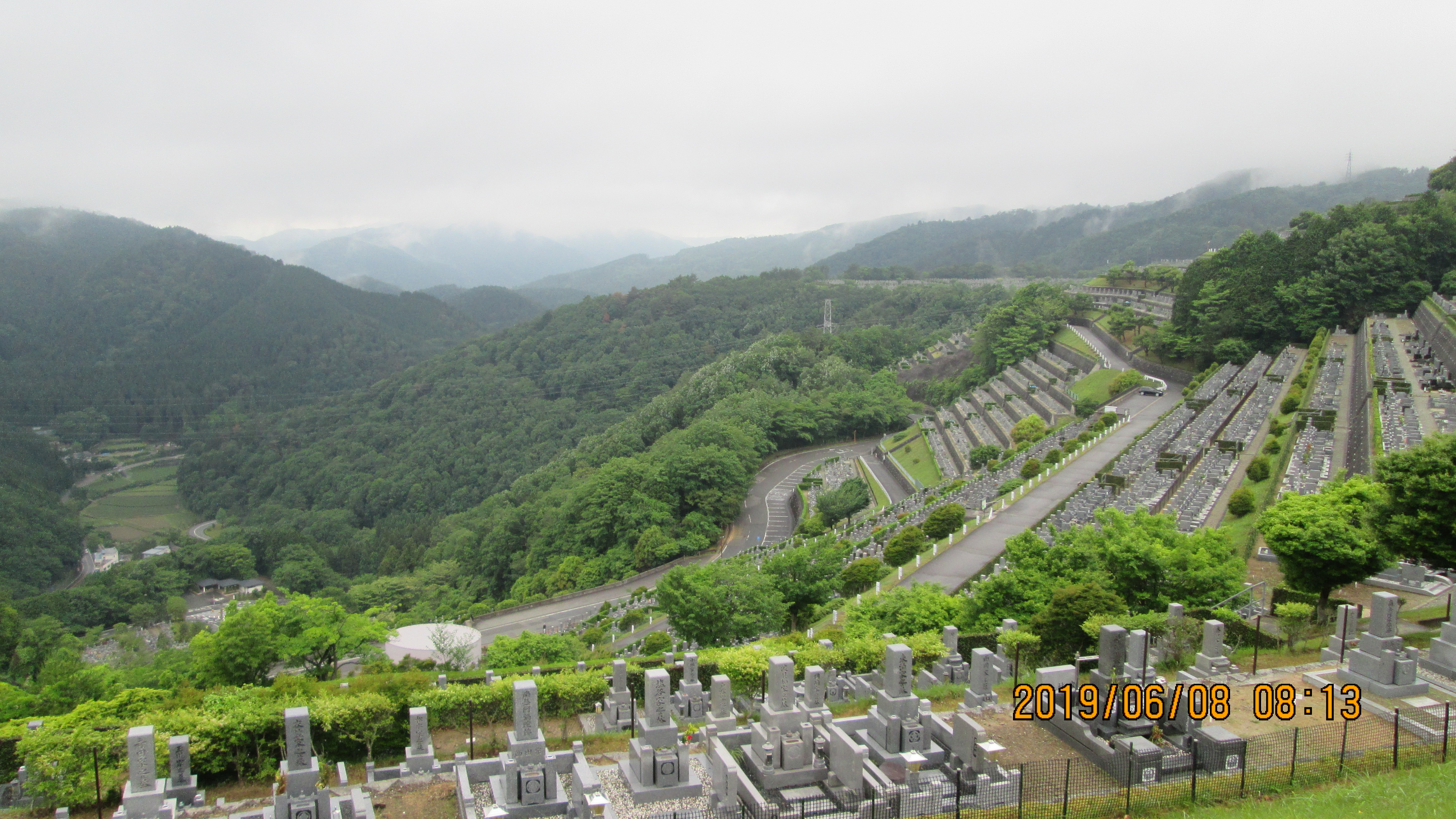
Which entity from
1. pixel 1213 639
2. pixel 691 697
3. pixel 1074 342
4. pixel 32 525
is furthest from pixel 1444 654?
pixel 32 525

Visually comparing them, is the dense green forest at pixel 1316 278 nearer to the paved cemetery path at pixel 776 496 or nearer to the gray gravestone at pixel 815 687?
the paved cemetery path at pixel 776 496

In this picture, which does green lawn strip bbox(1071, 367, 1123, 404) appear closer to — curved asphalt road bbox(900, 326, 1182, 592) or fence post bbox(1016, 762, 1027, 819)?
curved asphalt road bbox(900, 326, 1182, 592)

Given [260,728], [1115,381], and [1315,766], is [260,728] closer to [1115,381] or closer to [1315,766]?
[1315,766]

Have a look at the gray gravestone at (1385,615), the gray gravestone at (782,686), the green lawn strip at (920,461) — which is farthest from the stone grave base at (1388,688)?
the green lawn strip at (920,461)

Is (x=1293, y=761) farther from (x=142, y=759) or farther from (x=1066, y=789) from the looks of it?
(x=142, y=759)

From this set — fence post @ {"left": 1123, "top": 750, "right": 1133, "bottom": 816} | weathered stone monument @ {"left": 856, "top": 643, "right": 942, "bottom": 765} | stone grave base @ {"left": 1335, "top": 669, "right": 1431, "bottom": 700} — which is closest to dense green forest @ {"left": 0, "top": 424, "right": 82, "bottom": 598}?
weathered stone monument @ {"left": 856, "top": 643, "right": 942, "bottom": 765}

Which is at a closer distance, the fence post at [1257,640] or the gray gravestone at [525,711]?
the gray gravestone at [525,711]

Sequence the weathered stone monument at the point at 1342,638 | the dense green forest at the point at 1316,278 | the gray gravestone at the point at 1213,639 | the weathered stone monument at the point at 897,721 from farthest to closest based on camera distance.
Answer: the dense green forest at the point at 1316,278, the weathered stone monument at the point at 1342,638, the gray gravestone at the point at 1213,639, the weathered stone monument at the point at 897,721
